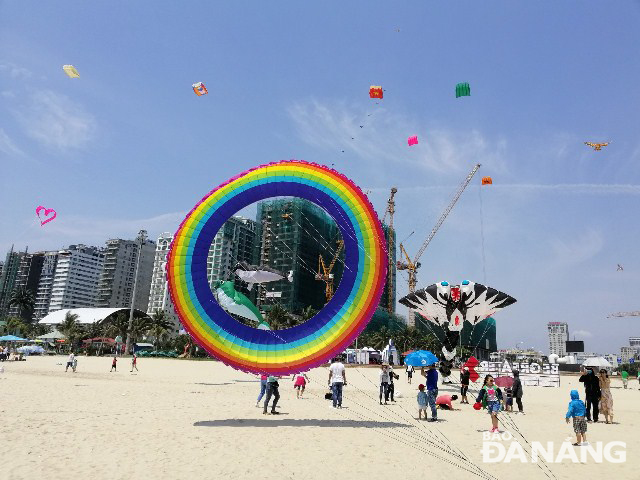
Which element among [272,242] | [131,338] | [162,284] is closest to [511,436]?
[131,338]

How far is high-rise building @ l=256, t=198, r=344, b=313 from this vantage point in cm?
13788

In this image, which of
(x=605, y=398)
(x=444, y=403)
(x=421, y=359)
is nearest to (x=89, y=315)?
(x=421, y=359)

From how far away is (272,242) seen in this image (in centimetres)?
14925

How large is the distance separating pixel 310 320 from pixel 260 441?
416 cm

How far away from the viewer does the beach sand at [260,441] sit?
8.77 meters

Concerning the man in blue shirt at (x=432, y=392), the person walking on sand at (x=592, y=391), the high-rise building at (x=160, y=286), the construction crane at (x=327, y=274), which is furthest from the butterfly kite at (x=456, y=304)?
the high-rise building at (x=160, y=286)

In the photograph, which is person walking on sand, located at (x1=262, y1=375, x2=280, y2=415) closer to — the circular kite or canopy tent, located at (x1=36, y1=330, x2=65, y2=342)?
the circular kite

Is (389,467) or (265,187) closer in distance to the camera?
(389,467)

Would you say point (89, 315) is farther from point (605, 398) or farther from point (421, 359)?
point (605, 398)

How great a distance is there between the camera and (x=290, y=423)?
45.5 ft

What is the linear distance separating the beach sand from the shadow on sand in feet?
0.11

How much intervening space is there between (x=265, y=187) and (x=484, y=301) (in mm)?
18372

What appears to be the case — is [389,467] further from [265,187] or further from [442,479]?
[265,187]

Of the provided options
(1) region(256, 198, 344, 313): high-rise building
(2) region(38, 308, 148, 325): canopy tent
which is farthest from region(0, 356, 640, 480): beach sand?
(1) region(256, 198, 344, 313): high-rise building
